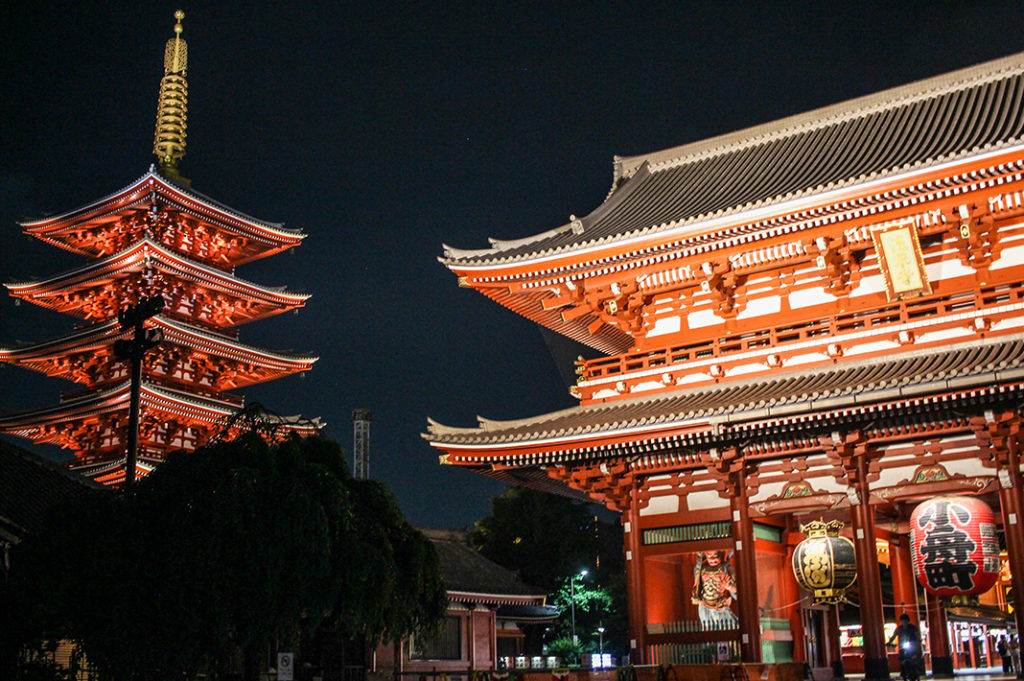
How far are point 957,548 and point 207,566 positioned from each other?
12783 mm

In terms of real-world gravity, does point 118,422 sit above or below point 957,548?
above

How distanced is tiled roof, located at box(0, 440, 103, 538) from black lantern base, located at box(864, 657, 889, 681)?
15.7 m

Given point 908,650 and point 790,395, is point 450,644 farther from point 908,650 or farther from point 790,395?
point 790,395

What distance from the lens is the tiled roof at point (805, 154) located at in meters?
21.7

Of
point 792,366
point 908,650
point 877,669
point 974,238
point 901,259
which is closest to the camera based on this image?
point 877,669

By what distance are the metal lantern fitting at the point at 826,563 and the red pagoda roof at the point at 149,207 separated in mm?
33806

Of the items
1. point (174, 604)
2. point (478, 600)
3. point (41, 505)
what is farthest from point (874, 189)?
point (478, 600)

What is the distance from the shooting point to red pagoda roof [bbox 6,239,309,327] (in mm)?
43250

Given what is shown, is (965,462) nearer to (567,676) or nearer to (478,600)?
(567,676)

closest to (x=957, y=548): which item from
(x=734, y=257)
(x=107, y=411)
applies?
(x=734, y=257)

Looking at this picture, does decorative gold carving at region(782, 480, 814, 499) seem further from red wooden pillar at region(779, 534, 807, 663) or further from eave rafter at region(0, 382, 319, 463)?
eave rafter at region(0, 382, 319, 463)

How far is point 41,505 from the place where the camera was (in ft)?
72.4

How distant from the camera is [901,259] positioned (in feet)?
65.7

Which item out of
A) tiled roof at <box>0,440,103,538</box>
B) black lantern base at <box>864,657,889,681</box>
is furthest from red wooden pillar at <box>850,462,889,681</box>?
tiled roof at <box>0,440,103,538</box>
